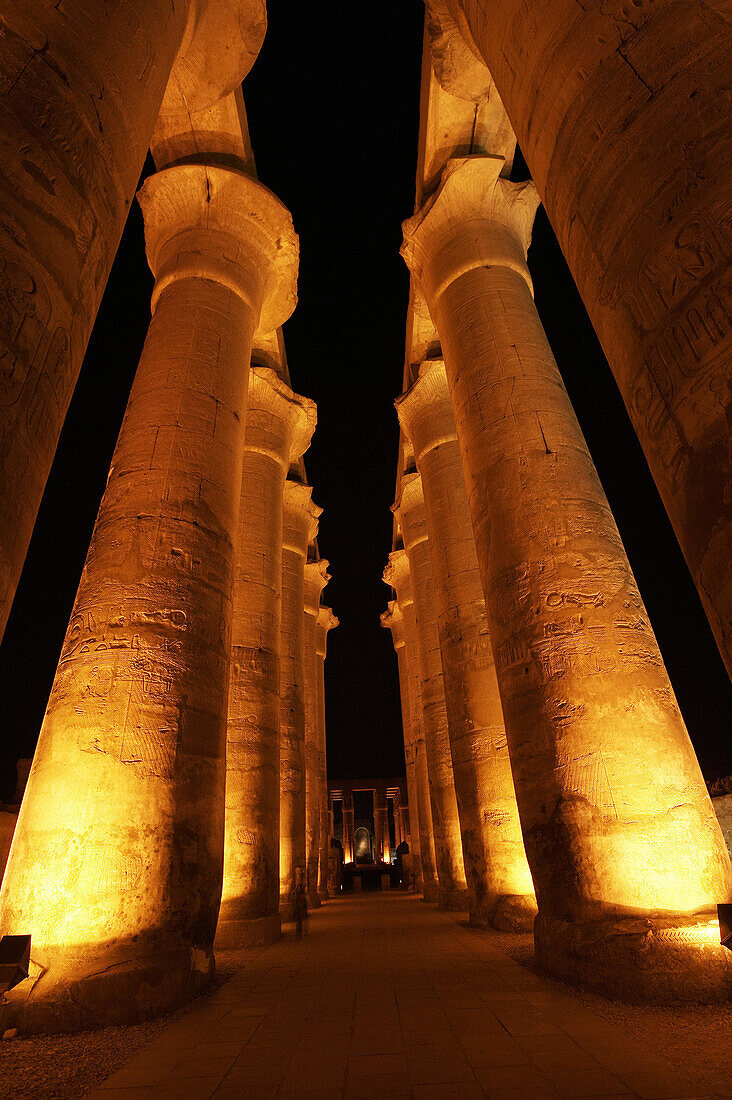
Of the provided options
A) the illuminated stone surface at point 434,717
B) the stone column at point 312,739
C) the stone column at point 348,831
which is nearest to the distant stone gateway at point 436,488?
the illuminated stone surface at point 434,717

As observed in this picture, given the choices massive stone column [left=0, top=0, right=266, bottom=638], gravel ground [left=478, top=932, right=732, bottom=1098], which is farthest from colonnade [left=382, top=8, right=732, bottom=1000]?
massive stone column [left=0, top=0, right=266, bottom=638]

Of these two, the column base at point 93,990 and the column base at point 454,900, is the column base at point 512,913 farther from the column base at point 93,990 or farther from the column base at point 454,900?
the column base at point 93,990

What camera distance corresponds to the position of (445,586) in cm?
955

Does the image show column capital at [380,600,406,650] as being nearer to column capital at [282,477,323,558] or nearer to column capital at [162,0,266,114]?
column capital at [282,477,323,558]

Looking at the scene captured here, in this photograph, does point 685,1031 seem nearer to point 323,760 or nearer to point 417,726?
point 417,726

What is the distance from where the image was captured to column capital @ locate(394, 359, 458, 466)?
36.2 feet

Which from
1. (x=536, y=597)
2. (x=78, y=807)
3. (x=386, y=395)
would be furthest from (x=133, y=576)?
(x=386, y=395)

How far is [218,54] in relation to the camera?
7535 millimetres

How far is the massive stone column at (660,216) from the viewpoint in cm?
222

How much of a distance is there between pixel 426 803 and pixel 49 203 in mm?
15440

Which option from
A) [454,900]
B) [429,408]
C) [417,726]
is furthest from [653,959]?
[417,726]

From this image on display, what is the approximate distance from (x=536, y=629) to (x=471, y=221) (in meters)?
6.21

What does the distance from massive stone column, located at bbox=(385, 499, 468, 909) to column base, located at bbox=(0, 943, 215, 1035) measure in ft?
24.2

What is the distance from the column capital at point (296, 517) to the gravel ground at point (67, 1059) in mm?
10569
